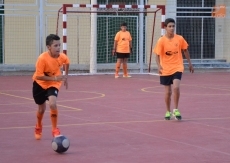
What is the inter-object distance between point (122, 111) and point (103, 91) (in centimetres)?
503

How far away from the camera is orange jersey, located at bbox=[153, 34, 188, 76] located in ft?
44.0

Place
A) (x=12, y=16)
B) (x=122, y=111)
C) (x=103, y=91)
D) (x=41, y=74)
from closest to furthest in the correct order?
(x=41, y=74) → (x=122, y=111) → (x=103, y=91) → (x=12, y=16)

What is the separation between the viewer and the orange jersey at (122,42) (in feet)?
83.7

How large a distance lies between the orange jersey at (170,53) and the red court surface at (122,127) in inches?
40.5

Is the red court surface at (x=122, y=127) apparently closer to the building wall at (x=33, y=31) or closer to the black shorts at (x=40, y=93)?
the black shorts at (x=40, y=93)

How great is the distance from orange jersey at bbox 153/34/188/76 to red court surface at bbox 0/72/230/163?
1.03m

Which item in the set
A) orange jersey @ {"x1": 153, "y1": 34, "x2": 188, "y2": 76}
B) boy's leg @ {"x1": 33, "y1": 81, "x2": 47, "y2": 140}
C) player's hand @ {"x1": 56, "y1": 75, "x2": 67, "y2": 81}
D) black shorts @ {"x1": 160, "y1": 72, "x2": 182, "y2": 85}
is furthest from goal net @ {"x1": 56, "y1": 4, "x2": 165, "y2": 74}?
player's hand @ {"x1": 56, "y1": 75, "x2": 67, "y2": 81}

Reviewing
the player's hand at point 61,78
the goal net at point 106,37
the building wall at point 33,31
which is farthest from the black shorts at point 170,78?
the building wall at point 33,31

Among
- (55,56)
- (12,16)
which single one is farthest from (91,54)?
(55,56)

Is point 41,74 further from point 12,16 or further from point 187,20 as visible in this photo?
point 187,20

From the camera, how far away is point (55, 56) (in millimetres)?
10586

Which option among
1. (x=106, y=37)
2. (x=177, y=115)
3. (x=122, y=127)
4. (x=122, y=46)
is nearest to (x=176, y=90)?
(x=177, y=115)

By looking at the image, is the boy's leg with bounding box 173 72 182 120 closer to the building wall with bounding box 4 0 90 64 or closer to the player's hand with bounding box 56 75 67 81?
the player's hand with bounding box 56 75 67 81

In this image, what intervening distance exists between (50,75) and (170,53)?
11.7 feet
